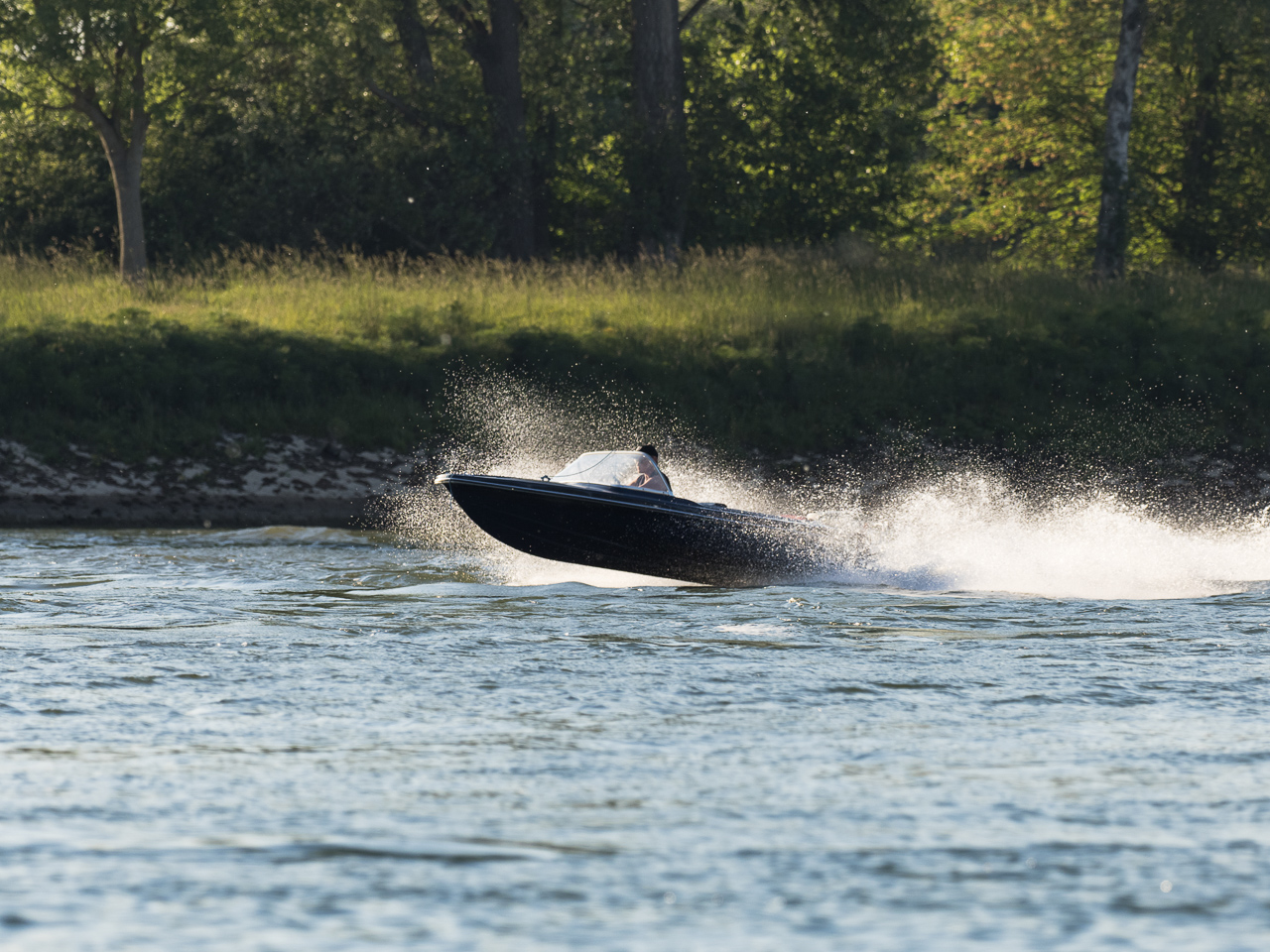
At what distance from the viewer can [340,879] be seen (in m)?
5.48

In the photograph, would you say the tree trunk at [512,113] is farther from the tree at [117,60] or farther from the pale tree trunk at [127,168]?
the pale tree trunk at [127,168]

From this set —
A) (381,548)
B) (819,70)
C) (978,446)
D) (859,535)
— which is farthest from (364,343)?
(819,70)

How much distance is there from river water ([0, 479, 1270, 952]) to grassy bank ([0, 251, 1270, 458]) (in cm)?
989

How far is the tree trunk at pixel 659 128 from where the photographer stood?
104ft

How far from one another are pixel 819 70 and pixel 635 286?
10.9 meters

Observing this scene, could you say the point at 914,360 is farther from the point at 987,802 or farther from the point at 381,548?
the point at 987,802

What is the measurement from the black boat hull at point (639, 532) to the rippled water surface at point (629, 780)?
272cm

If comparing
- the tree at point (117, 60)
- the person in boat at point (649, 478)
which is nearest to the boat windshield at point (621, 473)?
the person in boat at point (649, 478)

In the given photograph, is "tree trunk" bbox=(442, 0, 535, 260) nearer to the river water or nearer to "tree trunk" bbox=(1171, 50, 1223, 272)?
"tree trunk" bbox=(1171, 50, 1223, 272)

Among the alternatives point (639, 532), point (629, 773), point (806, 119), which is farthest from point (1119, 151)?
point (629, 773)

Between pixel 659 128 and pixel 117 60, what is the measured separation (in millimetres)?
10608

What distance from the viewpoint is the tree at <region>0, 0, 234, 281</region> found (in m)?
25.0

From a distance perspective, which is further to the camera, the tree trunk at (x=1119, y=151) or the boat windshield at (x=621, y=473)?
the tree trunk at (x=1119, y=151)

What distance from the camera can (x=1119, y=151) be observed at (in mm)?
30141
